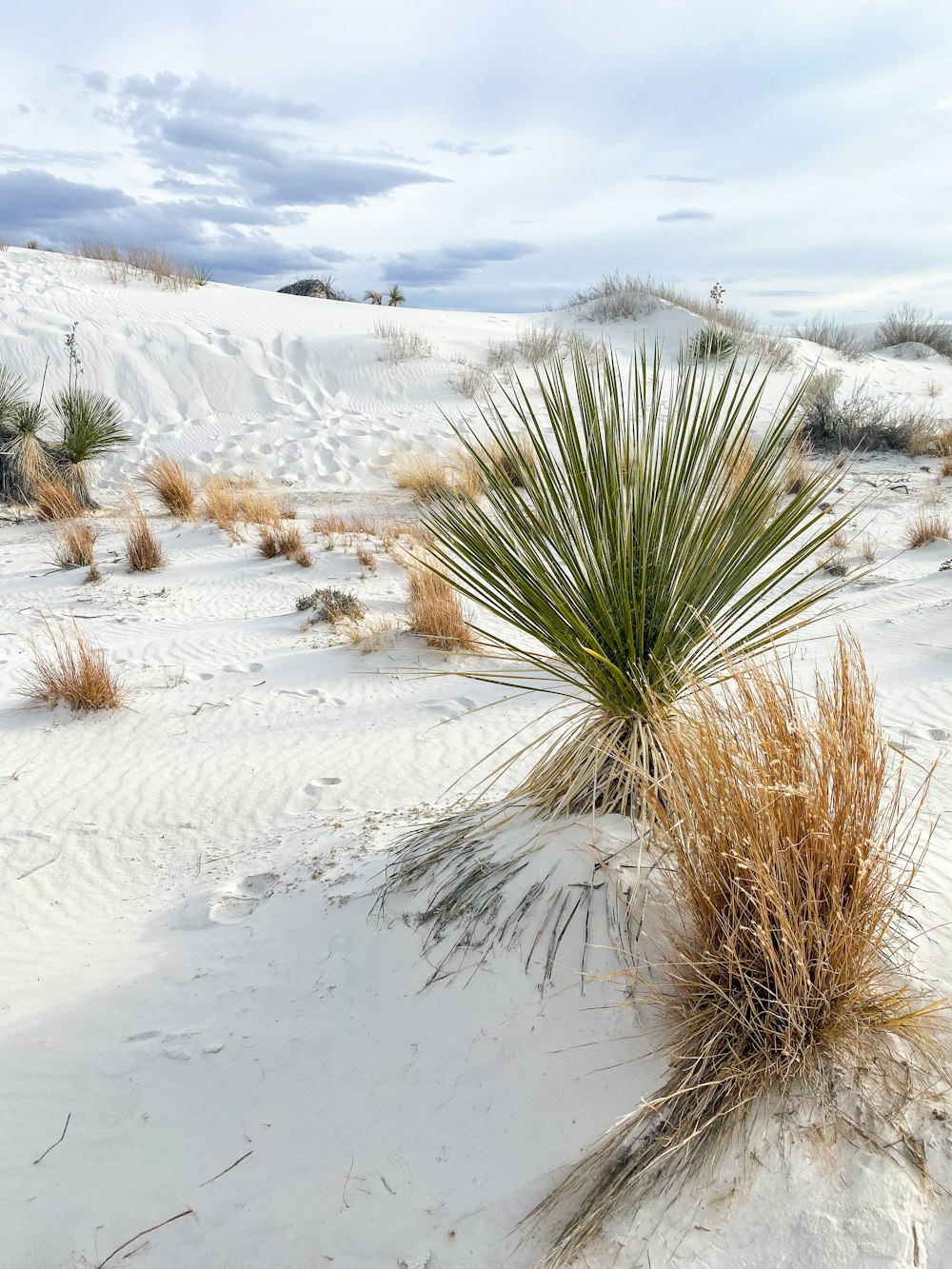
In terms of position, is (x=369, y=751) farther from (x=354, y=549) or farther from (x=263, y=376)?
(x=263, y=376)

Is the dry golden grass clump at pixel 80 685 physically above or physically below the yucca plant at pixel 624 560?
below

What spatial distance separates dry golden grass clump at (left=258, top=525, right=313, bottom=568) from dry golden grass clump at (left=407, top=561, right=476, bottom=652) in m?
2.56

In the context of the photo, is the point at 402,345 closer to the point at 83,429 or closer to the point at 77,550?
the point at 83,429

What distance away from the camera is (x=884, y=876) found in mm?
1941

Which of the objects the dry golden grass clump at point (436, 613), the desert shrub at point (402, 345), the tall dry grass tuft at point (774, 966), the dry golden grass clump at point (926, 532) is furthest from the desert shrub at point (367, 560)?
the desert shrub at point (402, 345)

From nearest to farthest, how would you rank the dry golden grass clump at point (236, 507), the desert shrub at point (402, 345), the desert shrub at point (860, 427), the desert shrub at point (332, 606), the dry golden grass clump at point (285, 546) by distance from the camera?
the desert shrub at point (332, 606), the dry golden grass clump at point (285, 546), the dry golden grass clump at point (236, 507), the desert shrub at point (860, 427), the desert shrub at point (402, 345)

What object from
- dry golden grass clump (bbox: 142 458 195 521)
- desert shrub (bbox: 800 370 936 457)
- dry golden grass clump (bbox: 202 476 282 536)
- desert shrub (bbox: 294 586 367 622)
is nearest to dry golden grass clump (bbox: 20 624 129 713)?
desert shrub (bbox: 294 586 367 622)

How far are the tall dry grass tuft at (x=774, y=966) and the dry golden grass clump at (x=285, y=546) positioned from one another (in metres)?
7.43

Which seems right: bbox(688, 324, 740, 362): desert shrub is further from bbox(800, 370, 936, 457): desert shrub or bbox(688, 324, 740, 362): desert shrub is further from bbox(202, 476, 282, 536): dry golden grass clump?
bbox(800, 370, 936, 457): desert shrub

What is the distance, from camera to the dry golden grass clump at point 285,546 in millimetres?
9016

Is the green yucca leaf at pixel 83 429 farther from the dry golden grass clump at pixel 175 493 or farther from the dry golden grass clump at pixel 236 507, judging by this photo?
the dry golden grass clump at pixel 236 507

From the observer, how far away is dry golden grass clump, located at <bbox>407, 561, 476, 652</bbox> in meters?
6.20

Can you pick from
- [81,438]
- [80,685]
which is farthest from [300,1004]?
[81,438]

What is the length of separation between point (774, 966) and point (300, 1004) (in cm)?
154
